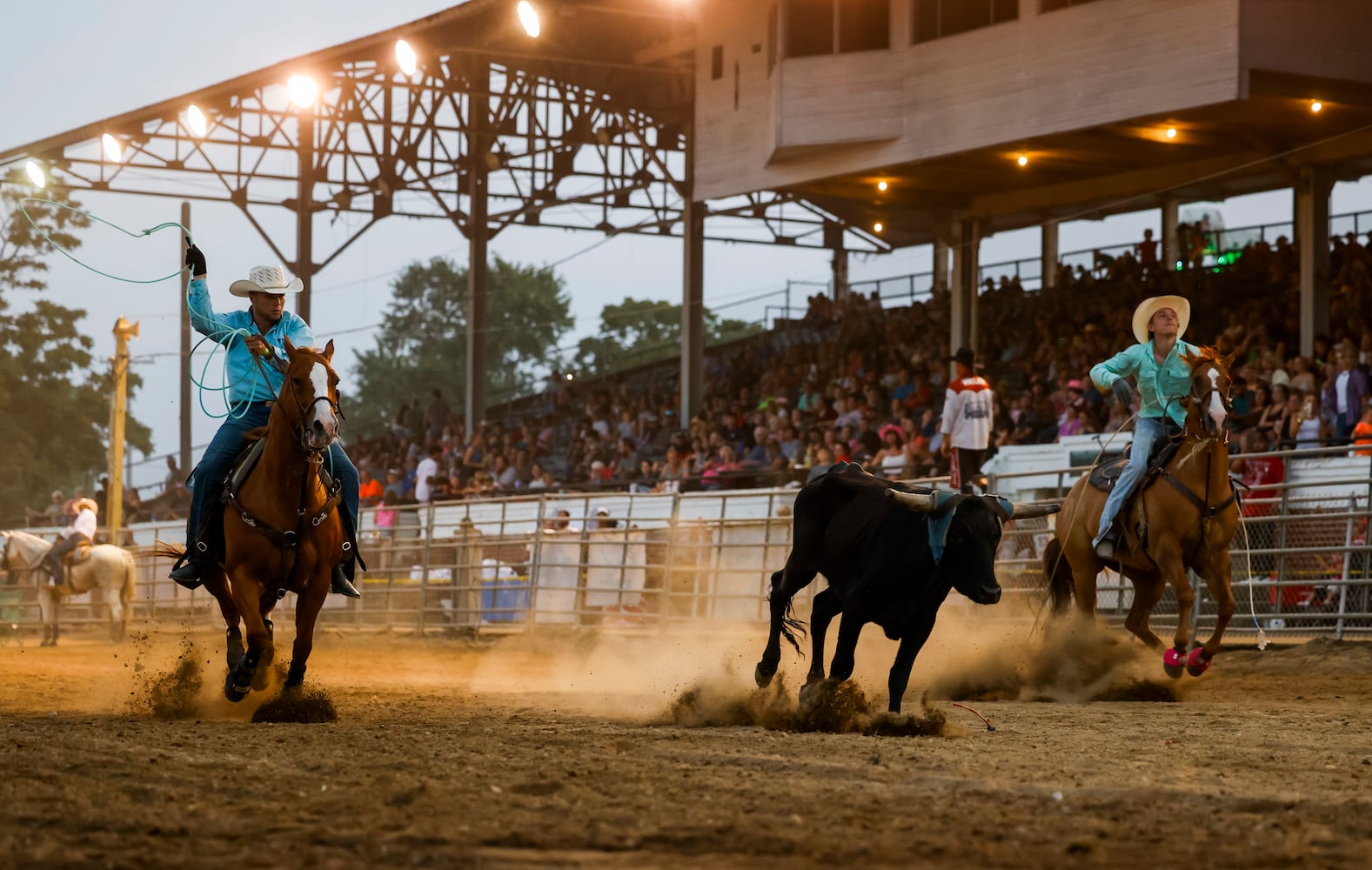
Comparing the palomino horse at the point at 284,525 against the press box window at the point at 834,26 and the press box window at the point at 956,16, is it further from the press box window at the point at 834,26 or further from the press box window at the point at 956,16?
the press box window at the point at 834,26

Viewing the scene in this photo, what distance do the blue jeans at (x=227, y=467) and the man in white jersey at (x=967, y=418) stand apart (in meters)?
6.39

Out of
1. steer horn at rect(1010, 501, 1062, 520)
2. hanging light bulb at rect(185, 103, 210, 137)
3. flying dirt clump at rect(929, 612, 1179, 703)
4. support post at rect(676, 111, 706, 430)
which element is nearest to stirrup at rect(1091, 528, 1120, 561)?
flying dirt clump at rect(929, 612, 1179, 703)

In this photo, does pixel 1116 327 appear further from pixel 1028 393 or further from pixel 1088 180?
pixel 1088 180

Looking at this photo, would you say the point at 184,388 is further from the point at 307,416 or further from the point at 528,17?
the point at 307,416

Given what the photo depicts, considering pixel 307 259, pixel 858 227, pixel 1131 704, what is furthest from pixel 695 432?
pixel 1131 704

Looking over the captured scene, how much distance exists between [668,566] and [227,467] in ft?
31.1

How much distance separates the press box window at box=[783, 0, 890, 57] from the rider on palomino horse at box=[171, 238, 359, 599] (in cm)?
1530

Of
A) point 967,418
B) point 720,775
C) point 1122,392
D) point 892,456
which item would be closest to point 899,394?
point 892,456

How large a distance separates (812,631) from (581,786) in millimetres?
3331

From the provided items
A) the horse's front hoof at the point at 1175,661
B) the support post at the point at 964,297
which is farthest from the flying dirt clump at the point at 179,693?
the support post at the point at 964,297

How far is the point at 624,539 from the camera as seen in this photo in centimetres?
1998

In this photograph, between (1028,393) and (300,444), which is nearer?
(300,444)

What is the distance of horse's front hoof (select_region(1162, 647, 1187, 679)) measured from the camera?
11.2 meters

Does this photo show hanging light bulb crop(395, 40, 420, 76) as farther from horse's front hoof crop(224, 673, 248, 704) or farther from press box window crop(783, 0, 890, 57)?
horse's front hoof crop(224, 673, 248, 704)
